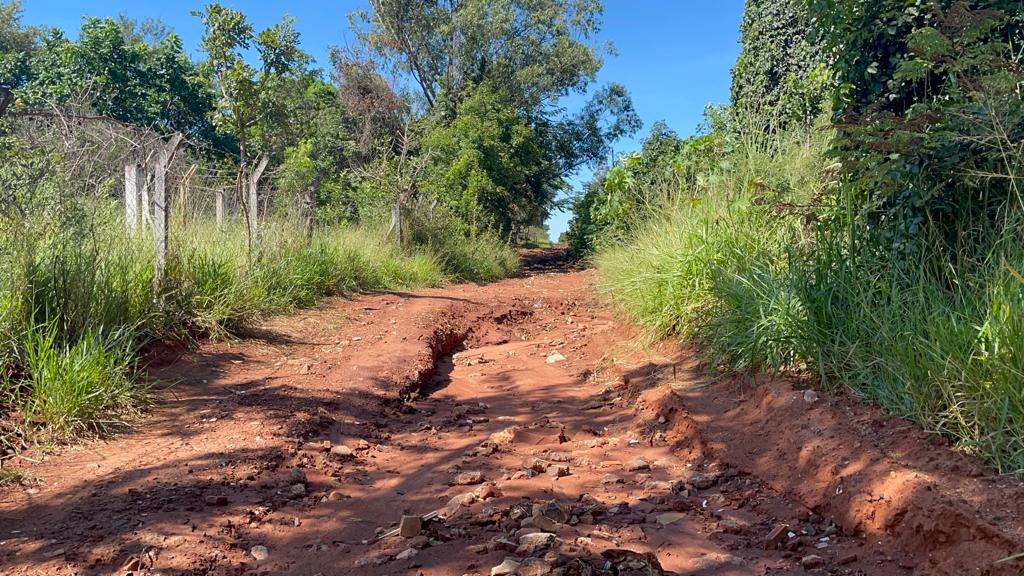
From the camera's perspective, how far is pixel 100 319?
5.01 meters

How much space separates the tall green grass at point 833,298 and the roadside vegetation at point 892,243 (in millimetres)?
12

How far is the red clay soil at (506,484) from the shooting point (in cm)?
266

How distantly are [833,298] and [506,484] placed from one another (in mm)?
2355

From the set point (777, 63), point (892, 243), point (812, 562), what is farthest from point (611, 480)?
point (777, 63)

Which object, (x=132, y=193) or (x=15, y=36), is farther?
(x=15, y=36)

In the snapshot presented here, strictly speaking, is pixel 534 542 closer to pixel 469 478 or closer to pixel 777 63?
pixel 469 478

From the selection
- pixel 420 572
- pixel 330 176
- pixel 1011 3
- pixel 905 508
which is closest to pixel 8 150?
pixel 420 572

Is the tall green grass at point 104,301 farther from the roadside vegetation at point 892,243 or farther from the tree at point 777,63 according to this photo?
the tree at point 777,63

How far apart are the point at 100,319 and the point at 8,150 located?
1213mm

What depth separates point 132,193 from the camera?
22.4ft

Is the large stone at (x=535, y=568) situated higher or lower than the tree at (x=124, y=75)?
lower

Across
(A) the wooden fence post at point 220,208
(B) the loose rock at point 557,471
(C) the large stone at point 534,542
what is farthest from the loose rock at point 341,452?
(A) the wooden fence post at point 220,208

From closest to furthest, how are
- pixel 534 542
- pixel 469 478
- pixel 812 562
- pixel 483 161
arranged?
pixel 534 542, pixel 812 562, pixel 469 478, pixel 483 161

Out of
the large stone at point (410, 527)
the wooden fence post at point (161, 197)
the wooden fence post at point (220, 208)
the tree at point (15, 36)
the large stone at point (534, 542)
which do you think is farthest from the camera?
the tree at point (15, 36)
